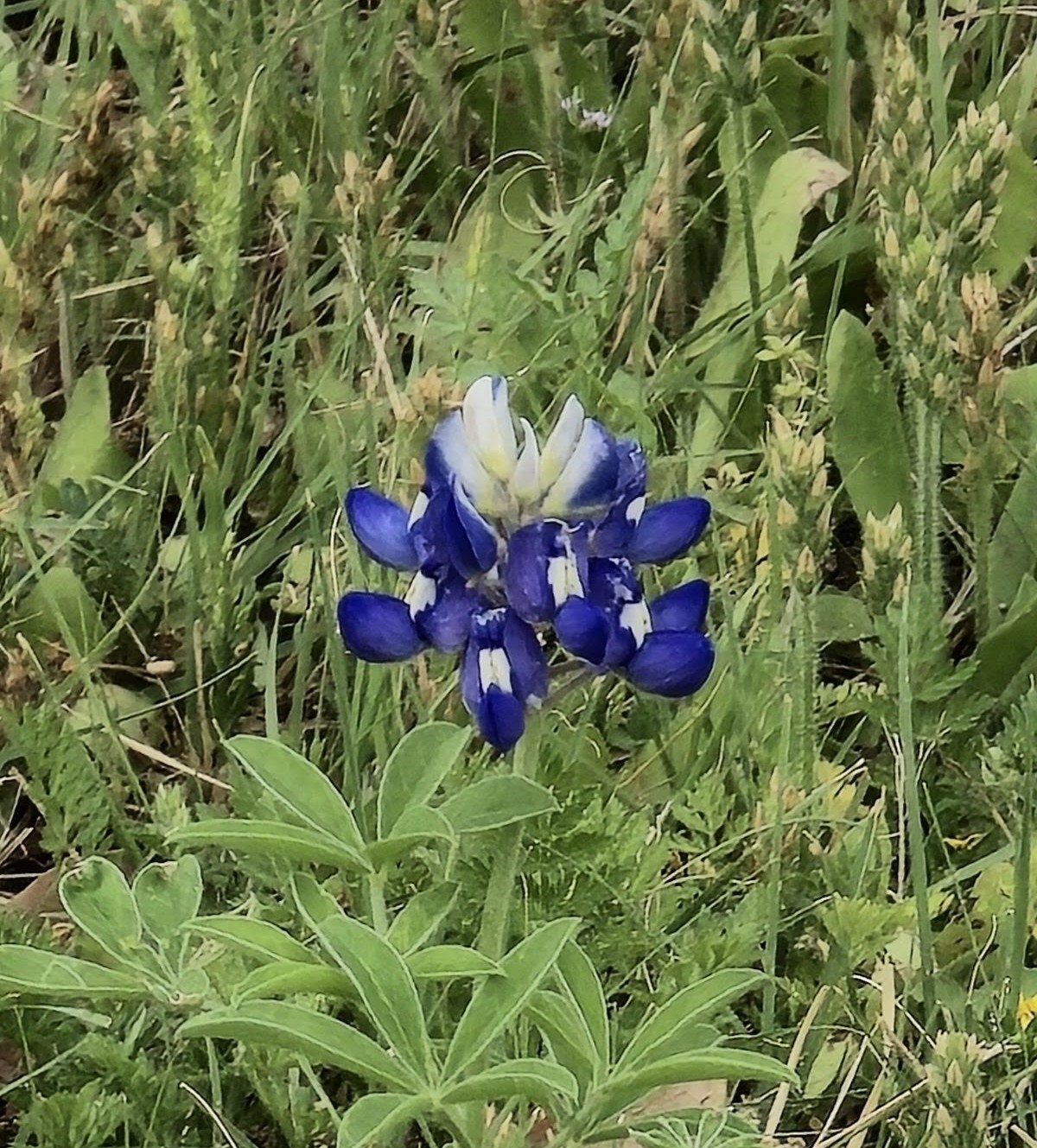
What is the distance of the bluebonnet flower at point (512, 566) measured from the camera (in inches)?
42.8

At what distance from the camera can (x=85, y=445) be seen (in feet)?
6.08

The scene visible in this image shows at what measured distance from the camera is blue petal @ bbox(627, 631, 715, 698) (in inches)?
43.7

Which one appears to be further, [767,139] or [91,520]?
[767,139]

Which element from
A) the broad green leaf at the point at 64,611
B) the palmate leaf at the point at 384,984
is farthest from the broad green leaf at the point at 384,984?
the broad green leaf at the point at 64,611

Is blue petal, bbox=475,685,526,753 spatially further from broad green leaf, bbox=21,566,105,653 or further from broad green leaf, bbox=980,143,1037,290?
broad green leaf, bbox=980,143,1037,290

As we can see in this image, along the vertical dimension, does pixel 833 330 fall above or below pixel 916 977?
above

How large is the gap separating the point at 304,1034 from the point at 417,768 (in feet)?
0.70

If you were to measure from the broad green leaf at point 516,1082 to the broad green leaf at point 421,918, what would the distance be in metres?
0.11

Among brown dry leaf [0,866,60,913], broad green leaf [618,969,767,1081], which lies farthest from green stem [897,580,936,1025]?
brown dry leaf [0,866,60,913]

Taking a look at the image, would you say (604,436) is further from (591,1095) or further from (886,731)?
(886,731)

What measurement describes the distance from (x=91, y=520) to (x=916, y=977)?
2.84 feet

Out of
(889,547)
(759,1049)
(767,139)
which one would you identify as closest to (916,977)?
(759,1049)

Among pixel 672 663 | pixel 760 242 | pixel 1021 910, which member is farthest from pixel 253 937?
pixel 760 242

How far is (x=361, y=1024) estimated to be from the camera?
130 cm
